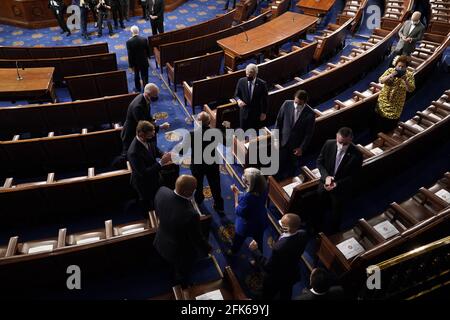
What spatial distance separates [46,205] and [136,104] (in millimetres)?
875

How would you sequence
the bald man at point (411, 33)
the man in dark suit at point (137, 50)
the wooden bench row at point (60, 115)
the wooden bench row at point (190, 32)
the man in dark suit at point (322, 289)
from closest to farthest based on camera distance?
the man in dark suit at point (322, 289) < the wooden bench row at point (60, 115) < the man in dark suit at point (137, 50) < the bald man at point (411, 33) < the wooden bench row at point (190, 32)

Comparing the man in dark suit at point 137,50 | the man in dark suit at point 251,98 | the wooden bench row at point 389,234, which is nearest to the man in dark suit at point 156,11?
the man in dark suit at point 137,50

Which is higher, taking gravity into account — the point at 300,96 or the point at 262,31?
the point at 300,96

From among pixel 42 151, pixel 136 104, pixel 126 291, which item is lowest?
pixel 126 291

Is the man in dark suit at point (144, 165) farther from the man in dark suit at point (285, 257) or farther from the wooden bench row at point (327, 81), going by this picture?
the wooden bench row at point (327, 81)

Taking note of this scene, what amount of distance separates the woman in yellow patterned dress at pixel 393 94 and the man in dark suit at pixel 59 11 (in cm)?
490

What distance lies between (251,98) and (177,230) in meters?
1.44

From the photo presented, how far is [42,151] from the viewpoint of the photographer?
2.34 meters

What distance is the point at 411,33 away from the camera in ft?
11.7

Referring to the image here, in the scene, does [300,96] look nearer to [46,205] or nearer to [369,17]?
[46,205]

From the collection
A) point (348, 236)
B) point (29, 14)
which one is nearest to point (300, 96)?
point (348, 236)

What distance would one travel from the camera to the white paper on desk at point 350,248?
1.89 metres

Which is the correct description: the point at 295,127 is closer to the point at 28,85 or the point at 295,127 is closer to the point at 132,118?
Answer: the point at 132,118

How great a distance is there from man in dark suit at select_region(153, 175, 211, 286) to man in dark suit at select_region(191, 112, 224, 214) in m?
0.52
